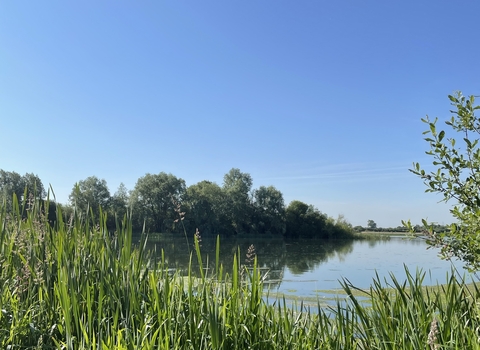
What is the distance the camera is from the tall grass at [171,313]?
2.08 metres

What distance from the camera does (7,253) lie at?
301 centimetres

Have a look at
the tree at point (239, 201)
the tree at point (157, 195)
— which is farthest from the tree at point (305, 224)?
the tree at point (157, 195)

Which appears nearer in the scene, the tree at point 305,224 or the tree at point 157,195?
the tree at point 157,195

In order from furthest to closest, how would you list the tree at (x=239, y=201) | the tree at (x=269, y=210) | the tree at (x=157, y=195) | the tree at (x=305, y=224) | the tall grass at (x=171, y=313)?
the tree at (x=305, y=224) < the tree at (x=269, y=210) < the tree at (x=239, y=201) < the tree at (x=157, y=195) < the tall grass at (x=171, y=313)

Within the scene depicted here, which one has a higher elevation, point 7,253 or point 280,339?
point 7,253

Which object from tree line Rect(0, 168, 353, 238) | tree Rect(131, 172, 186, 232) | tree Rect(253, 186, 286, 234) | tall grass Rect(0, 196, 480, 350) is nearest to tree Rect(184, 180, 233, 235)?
tree line Rect(0, 168, 353, 238)

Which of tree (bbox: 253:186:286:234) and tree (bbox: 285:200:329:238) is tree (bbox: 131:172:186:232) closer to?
tree (bbox: 253:186:286:234)

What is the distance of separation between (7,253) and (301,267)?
1687cm

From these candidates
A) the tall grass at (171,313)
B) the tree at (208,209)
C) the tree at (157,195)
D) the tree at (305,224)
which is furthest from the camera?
the tree at (305,224)

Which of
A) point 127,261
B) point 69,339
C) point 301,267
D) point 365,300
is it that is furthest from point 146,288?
point 301,267

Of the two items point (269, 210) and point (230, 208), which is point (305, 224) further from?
point (230, 208)

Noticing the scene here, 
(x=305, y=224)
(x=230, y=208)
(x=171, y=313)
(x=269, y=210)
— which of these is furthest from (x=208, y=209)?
(x=171, y=313)

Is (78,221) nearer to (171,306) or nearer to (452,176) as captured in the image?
(171,306)

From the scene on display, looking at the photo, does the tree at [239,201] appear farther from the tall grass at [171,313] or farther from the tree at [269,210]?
the tall grass at [171,313]
